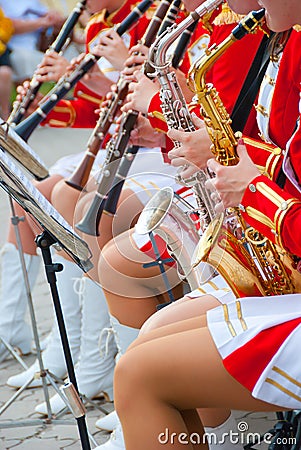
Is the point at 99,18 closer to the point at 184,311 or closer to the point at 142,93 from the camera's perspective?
the point at 142,93

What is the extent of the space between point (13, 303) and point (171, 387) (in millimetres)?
1836

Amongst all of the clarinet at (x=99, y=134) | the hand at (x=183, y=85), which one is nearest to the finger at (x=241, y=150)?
the hand at (x=183, y=85)

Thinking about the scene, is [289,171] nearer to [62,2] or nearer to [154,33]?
[154,33]

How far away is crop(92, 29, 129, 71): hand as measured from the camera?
2.79 meters

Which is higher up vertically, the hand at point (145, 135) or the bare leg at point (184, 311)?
the hand at point (145, 135)

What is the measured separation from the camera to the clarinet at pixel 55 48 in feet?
10.4

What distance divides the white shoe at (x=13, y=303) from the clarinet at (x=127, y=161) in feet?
2.68

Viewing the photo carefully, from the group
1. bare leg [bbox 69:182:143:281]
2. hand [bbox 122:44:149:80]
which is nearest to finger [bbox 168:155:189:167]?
bare leg [bbox 69:182:143:281]

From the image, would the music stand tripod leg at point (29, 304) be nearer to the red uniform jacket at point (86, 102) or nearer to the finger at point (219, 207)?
the red uniform jacket at point (86, 102)

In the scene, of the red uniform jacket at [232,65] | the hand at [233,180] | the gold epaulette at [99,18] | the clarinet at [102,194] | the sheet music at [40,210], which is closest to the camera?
the hand at [233,180]

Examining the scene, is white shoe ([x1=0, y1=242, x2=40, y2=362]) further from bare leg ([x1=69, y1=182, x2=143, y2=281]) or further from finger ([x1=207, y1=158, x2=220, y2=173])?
finger ([x1=207, y1=158, x2=220, y2=173])

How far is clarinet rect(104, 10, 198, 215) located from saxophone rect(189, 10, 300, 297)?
568 mm

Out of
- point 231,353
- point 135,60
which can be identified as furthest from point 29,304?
point 231,353

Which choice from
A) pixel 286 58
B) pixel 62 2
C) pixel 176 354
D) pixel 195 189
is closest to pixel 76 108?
pixel 195 189
